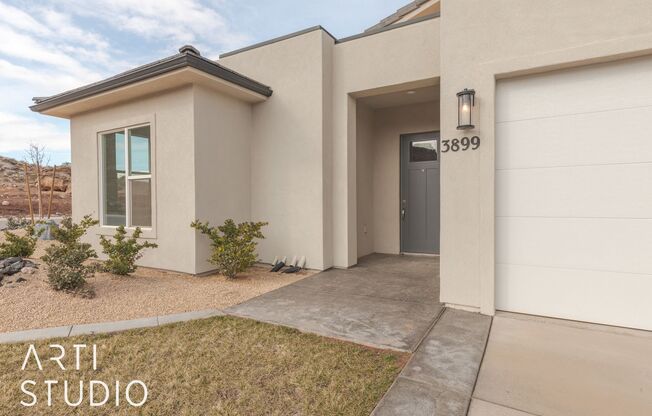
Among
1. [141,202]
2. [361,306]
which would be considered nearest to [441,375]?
[361,306]

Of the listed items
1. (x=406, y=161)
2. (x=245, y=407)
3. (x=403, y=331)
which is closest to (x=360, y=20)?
(x=406, y=161)

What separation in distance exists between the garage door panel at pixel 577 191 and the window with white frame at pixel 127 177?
5925 mm

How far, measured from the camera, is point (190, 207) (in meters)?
5.34

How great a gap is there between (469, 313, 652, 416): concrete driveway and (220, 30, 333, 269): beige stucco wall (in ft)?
11.6

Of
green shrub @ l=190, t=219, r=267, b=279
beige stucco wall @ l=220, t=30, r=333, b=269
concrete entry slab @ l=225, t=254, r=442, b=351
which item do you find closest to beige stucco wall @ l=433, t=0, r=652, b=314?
concrete entry slab @ l=225, t=254, r=442, b=351

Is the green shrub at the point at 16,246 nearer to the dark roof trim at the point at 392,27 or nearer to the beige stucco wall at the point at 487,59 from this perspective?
the dark roof trim at the point at 392,27

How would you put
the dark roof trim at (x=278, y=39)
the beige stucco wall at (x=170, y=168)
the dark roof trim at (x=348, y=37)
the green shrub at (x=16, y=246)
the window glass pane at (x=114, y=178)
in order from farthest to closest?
the window glass pane at (x=114, y=178) < the dark roof trim at (x=278, y=39) < the beige stucco wall at (x=170, y=168) < the dark roof trim at (x=348, y=37) < the green shrub at (x=16, y=246)

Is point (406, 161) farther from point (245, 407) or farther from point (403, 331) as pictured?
point (245, 407)

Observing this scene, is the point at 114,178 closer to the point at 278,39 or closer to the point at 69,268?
the point at 69,268

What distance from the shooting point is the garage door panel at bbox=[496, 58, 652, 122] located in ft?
10.1

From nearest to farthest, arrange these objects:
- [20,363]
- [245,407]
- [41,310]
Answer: [245,407] → [20,363] → [41,310]

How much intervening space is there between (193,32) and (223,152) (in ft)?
21.6

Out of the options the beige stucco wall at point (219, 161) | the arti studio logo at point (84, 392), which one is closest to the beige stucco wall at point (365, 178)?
the beige stucco wall at point (219, 161)

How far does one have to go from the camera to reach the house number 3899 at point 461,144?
3594 mm
